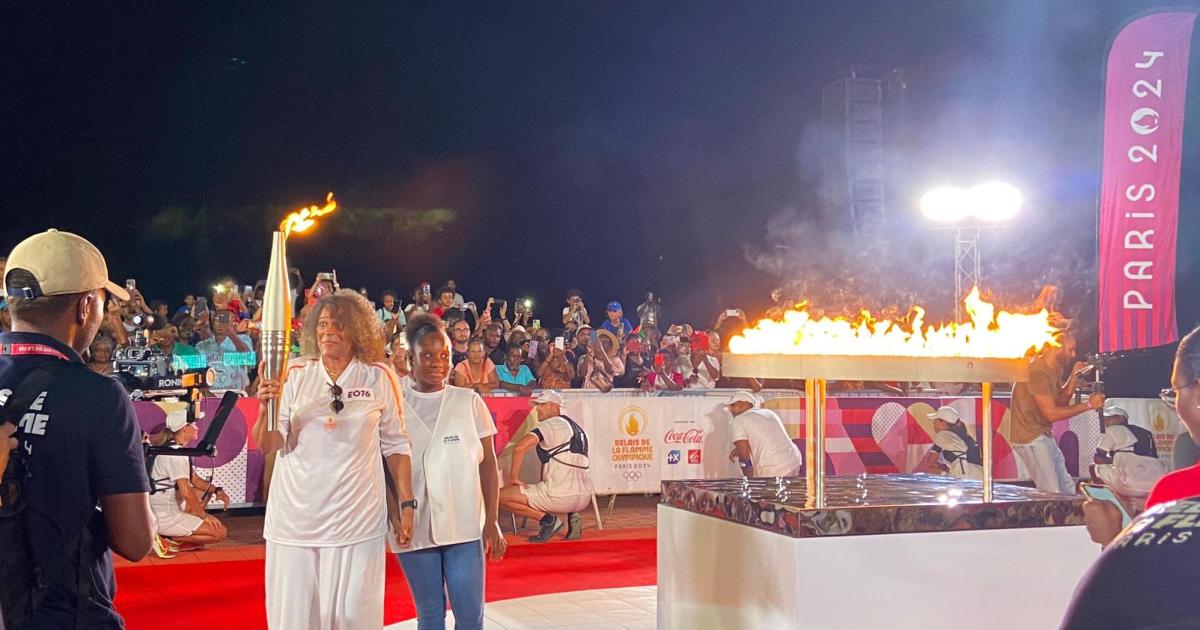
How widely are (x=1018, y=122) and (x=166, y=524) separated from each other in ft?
70.3

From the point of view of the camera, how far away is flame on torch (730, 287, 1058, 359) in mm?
4512

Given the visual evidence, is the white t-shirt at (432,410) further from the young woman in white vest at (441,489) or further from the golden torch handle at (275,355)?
the golden torch handle at (275,355)

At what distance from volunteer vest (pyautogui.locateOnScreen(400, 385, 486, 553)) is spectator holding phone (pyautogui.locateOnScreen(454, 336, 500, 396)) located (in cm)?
684

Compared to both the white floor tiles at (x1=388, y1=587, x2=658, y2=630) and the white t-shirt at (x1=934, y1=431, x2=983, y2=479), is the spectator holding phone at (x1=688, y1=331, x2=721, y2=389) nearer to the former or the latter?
the white t-shirt at (x1=934, y1=431, x2=983, y2=479)

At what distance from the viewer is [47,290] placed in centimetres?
300

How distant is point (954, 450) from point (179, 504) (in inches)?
336

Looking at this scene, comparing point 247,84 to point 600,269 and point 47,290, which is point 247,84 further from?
point 47,290

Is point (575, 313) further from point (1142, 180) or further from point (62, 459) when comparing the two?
point (62, 459)

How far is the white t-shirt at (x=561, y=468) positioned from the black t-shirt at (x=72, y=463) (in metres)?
7.98

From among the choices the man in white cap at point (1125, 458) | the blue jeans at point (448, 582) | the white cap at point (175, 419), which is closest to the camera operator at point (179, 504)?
the white cap at point (175, 419)

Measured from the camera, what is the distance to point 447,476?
5.29 meters

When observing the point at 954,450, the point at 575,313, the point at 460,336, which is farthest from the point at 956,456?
the point at 575,313

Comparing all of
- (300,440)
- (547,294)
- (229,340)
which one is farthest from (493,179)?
(300,440)

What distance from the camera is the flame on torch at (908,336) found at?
451cm
